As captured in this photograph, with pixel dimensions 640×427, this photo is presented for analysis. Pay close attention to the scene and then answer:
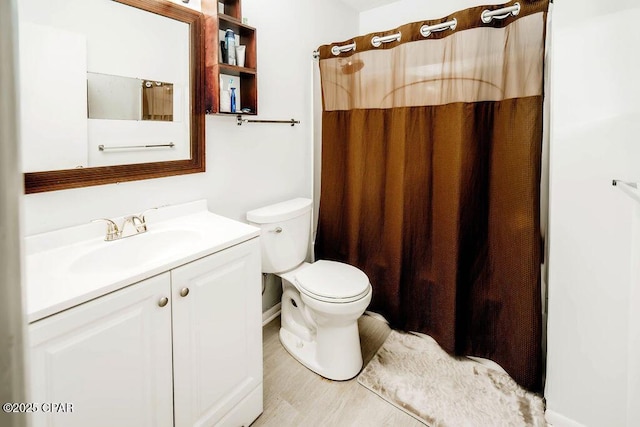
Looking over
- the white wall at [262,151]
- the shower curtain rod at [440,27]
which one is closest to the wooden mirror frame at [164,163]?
the white wall at [262,151]

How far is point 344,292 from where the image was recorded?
1705mm

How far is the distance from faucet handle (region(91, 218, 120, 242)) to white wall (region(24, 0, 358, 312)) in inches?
1.9

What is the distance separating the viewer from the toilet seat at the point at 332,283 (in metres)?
1.69

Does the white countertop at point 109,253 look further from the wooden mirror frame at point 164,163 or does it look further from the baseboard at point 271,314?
the baseboard at point 271,314

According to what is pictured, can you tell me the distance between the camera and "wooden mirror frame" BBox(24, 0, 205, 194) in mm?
1227

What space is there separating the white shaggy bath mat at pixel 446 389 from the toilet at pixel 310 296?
7.3 inches

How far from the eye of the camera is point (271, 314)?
2.32 meters

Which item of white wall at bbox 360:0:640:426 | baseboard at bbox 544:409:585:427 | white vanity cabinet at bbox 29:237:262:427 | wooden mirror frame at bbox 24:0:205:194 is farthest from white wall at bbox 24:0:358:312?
baseboard at bbox 544:409:585:427

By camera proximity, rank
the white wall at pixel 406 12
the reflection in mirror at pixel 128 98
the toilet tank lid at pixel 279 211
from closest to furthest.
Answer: the reflection in mirror at pixel 128 98 → the toilet tank lid at pixel 279 211 → the white wall at pixel 406 12

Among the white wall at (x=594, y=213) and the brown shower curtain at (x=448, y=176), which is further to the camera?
the brown shower curtain at (x=448, y=176)

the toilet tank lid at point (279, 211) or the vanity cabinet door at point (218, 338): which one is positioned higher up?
the toilet tank lid at point (279, 211)

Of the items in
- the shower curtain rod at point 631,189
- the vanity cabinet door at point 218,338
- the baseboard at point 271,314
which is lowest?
the baseboard at point 271,314

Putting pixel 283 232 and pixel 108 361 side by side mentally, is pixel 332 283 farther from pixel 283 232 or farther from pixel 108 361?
pixel 108 361

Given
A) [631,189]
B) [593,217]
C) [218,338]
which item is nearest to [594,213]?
[593,217]
